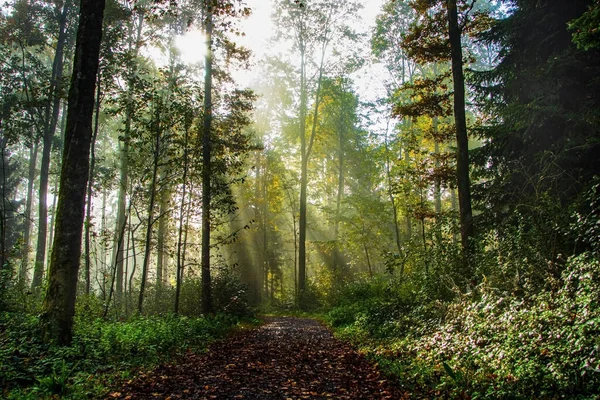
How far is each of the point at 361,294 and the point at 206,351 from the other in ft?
33.1

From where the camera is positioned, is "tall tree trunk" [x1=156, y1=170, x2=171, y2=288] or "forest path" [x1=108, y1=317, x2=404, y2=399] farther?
"tall tree trunk" [x1=156, y1=170, x2=171, y2=288]

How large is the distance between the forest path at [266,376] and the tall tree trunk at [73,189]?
2.01 meters

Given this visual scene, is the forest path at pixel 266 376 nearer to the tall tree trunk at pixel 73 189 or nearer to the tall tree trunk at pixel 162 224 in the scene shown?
the tall tree trunk at pixel 73 189

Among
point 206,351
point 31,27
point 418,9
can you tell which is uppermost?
point 31,27

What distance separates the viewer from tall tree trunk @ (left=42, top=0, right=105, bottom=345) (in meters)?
6.30

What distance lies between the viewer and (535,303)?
5367 millimetres

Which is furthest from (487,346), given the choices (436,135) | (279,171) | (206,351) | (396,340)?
(279,171)

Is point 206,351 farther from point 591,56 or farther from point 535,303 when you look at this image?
point 591,56

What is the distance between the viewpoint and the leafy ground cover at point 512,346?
3.92m

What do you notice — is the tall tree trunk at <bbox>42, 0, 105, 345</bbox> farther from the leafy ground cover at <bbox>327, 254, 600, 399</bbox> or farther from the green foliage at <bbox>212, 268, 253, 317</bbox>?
the green foliage at <bbox>212, 268, 253, 317</bbox>

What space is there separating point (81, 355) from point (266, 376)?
305cm

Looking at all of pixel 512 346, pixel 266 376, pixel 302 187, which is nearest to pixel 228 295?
pixel 266 376

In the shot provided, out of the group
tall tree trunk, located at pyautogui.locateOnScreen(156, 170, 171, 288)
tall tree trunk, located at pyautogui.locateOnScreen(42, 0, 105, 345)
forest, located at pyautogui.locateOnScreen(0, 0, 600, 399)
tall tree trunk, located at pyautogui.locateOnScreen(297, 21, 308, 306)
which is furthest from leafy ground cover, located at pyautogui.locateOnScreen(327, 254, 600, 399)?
tall tree trunk, located at pyautogui.locateOnScreen(297, 21, 308, 306)

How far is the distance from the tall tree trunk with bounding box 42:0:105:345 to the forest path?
2012 mm
